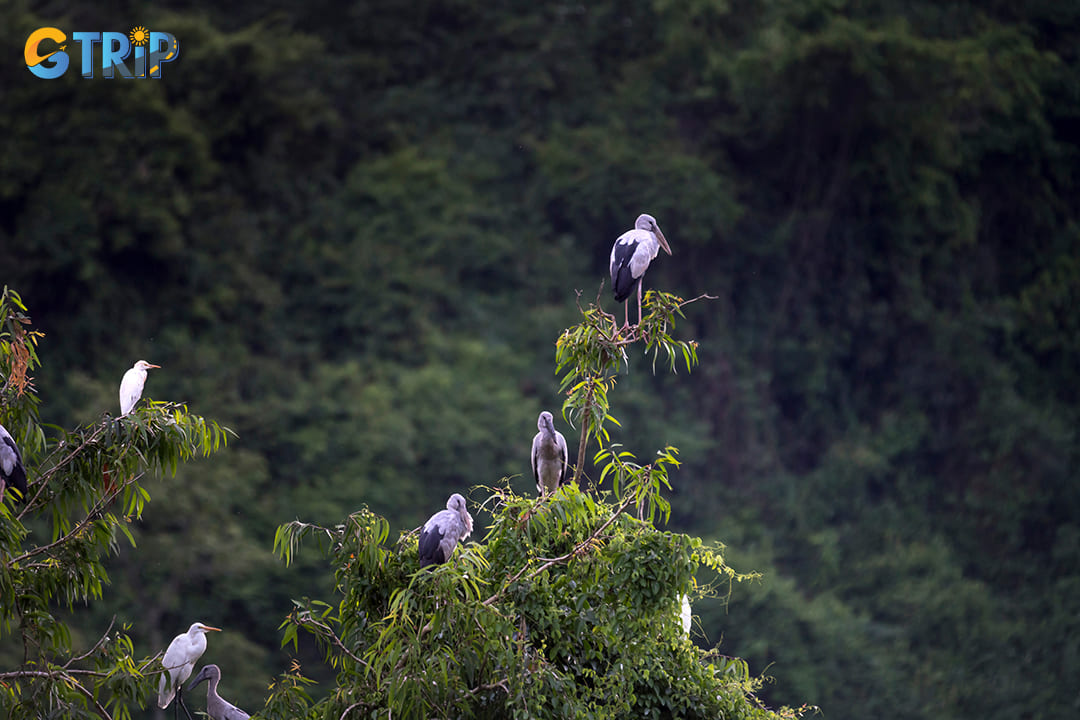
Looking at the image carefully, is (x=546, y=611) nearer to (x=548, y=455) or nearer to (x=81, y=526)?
(x=548, y=455)

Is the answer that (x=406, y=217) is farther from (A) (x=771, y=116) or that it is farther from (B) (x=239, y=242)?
(A) (x=771, y=116)

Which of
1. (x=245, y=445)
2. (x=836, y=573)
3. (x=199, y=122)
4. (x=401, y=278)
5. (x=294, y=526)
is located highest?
(x=294, y=526)

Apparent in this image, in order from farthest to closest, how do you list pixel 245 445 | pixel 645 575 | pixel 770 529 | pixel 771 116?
pixel 771 116 → pixel 770 529 → pixel 245 445 → pixel 645 575

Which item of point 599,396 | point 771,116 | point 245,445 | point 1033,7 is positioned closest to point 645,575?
point 599,396

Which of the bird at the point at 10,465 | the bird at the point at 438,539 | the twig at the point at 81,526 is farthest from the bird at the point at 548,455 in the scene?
the bird at the point at 10,465

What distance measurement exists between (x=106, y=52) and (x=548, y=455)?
11242 mm

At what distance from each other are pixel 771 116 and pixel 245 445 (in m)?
8.32

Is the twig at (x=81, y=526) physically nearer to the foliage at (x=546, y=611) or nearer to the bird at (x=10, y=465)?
the bird at (x=10, y=465)

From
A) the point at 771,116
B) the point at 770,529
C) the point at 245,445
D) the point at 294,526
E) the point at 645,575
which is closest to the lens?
the point at 645,575

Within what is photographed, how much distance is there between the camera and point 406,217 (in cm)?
1606

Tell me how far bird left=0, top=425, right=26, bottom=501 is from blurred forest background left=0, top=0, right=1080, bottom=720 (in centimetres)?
912

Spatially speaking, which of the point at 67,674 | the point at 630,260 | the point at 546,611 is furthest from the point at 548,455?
the point at 67,674

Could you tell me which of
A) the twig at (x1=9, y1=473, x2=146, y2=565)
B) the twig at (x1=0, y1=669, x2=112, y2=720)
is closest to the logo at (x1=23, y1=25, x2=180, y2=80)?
the twig at (x1=9, y1=473, x2=146, y2=565)

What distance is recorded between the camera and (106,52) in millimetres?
14469
